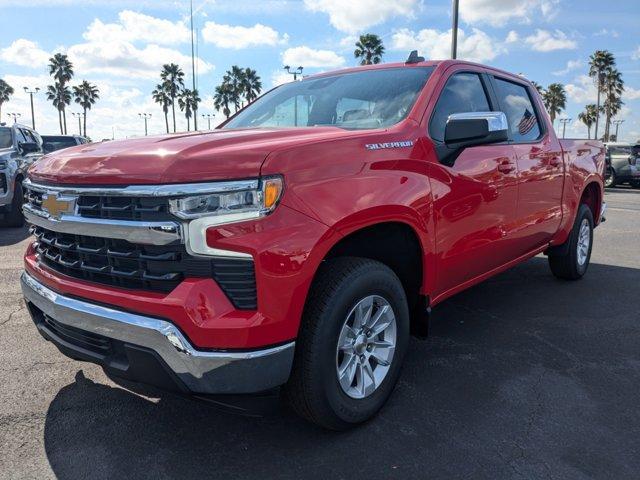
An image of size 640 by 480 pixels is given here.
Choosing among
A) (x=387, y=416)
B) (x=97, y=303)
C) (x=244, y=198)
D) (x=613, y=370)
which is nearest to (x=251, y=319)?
(x=244, y=198)

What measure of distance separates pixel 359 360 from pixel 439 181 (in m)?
1.14

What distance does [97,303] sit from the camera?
95.0 inches

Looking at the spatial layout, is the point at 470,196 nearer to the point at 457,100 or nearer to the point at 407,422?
the point at 457,100

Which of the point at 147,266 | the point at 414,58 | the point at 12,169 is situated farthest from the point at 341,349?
the point at 12,169

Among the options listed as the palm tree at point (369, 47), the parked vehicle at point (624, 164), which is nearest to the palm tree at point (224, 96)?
the palm tree at point (369, 47)

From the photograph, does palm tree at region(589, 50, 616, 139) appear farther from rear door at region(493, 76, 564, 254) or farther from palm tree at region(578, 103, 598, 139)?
rear door at region(493, 76, 564, 254)

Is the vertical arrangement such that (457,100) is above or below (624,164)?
above

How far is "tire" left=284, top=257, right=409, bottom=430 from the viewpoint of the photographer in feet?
8.06

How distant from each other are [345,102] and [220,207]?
175cm

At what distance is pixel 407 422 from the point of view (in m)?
2.88

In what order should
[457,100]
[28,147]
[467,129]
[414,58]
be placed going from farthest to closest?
1. [28,147]
2. [414,58]
3. [457,100]
4. [467,129]

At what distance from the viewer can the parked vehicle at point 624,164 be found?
814 inches

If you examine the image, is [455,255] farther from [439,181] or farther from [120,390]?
[120,390]

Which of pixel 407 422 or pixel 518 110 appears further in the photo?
pixel 518 110
